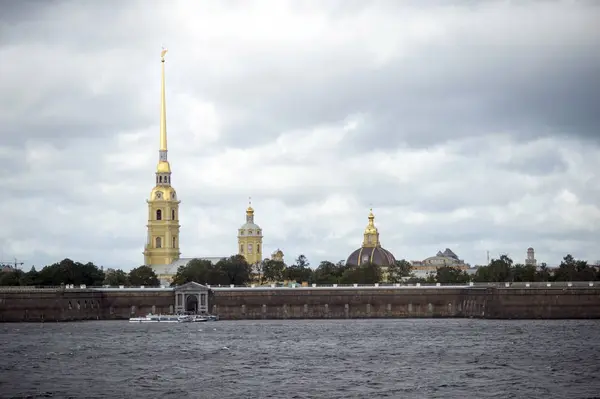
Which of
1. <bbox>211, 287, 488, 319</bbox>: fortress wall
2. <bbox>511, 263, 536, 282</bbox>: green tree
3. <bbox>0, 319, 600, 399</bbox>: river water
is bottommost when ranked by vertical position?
<bbox>0, 319, 600, 399</bbox>: river water

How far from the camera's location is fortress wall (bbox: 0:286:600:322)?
15488 centimetres

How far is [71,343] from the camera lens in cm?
10838

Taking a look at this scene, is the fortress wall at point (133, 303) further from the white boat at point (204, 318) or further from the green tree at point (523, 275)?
the green tree at point (523, 275)

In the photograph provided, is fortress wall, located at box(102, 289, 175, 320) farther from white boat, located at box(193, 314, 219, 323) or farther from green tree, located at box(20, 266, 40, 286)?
green tree, located at box(20, 266, 40, 286)

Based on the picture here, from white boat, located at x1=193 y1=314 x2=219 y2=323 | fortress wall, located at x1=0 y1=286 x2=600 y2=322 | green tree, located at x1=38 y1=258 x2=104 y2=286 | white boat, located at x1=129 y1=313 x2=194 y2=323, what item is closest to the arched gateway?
fortress wall, located at x1=0 y1=286 x2=600 y2=322

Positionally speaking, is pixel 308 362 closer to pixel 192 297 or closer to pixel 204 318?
pixel 204 318

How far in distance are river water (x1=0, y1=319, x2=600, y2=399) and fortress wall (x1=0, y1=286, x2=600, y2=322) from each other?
23.1 m

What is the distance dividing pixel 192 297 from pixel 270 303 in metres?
10.2

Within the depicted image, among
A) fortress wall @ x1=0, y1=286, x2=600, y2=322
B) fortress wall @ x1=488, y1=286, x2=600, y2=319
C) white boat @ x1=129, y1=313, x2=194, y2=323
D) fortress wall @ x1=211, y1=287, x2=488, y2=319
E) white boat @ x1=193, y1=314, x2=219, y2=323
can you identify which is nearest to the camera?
fortress wall @ x1=488, y1=286, x2=600, y2=319

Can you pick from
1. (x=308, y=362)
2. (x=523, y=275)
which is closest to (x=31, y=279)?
(x=523, y=275)

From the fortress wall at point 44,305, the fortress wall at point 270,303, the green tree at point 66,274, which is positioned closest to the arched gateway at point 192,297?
the fortress wall at point 270,303

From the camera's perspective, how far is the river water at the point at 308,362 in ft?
234

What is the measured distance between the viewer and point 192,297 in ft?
545

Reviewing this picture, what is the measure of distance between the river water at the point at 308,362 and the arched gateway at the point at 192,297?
105ft
